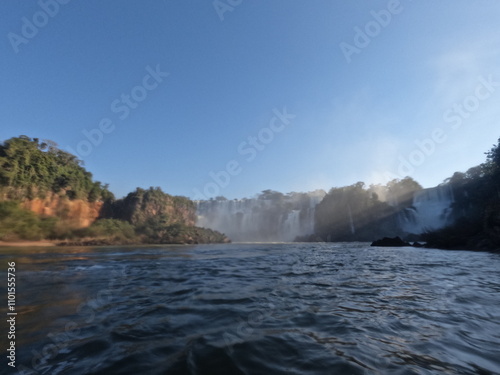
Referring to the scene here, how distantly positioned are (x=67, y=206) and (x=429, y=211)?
8204 cm

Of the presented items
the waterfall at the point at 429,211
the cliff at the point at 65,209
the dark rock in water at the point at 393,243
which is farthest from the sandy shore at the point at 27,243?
the waterfall at the point at 429,211

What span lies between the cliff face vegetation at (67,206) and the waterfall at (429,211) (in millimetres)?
53530

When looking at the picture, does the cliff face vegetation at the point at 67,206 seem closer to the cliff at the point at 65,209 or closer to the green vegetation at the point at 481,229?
the cliff at the point at 65,209

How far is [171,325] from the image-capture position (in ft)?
11.7

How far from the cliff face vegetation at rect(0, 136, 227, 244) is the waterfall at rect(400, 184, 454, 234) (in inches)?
2107

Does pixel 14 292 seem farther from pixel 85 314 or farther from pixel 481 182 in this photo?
pixel 481 182

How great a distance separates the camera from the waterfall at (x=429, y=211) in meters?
57.6

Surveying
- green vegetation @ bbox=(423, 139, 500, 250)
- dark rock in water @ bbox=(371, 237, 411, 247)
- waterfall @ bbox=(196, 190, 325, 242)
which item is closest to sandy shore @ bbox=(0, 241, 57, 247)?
dark rock in water @ bbox=(371, 237, 411, 247)

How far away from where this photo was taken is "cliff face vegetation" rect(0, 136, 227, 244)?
36000mm

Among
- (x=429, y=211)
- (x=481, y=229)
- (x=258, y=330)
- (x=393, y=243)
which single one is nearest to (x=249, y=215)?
(x=429, y=211)

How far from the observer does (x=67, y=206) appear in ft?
148

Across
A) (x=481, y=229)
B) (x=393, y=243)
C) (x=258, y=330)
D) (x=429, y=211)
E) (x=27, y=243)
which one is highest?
(x=429, y=211)

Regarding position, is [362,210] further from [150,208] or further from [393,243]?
[150,208]

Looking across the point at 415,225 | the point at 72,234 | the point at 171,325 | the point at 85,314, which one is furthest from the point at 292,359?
the point at 415,225
